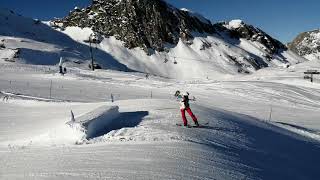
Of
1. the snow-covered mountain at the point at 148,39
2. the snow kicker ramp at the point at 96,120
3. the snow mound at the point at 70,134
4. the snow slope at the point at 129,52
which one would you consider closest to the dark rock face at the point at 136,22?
the snow-covered mountain at the point at 148,39

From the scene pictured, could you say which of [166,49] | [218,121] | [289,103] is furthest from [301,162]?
[166,49]

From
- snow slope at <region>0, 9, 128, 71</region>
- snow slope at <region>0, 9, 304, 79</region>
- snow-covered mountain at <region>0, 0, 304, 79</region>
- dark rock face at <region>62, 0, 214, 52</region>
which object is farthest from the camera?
dark rock face at <region>62, 0, 214, 52</region>

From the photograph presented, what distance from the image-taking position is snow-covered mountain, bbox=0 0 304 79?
145500 mm

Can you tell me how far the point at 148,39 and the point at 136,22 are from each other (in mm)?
8502

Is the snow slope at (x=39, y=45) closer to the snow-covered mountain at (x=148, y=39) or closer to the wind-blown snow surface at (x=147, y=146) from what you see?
the snow-covered mountain at (x=148, y=39)

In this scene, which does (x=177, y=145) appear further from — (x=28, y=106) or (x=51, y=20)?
(x=51, y=20)

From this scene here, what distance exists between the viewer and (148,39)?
549 ft

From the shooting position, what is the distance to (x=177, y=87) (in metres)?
57.5

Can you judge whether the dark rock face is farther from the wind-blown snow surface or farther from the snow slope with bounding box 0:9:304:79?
the wind-blown snow surface

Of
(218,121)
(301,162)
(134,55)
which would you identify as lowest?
(301,162)

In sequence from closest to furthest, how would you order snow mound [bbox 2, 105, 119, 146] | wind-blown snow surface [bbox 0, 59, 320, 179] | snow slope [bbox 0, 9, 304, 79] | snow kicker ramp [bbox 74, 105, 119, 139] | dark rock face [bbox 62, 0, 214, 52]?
wind-blown snow surface [bbox 0, 59, 320, 179]
snow mound [bbox 2, 105, 119, 146]
snow kicker ramp [bbox 74, 105, 119, 139]
snow slope [bbox 0, 9, 304, 79]
dark rock face [bbox 62, 0, 214, 52]

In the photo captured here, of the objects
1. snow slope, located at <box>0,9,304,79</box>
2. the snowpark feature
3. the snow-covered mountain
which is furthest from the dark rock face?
the snowpark feature

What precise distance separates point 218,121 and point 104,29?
15046 centimetres

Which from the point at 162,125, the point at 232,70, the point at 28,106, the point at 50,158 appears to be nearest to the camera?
the point at 50,158
